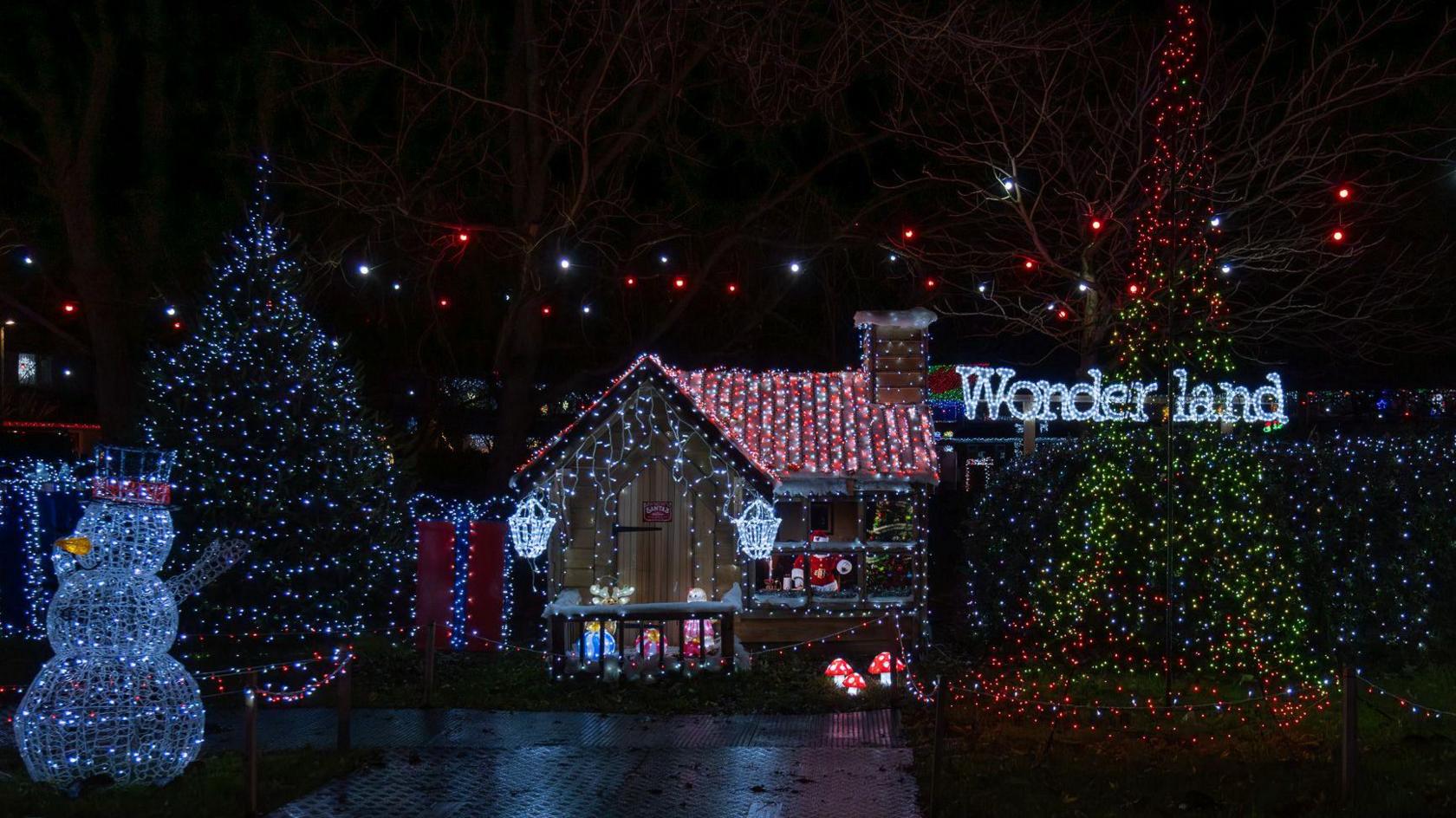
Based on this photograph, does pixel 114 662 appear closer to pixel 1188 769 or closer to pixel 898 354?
pixel 1188 769

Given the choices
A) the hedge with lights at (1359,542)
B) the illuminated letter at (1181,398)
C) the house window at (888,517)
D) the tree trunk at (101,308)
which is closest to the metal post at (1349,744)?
the illuminated letter at (1181,398)

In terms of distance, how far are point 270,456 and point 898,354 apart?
839 centimetres

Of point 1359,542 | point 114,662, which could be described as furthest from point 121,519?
point 1359,542

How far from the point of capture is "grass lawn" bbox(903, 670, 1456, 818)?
8297mm

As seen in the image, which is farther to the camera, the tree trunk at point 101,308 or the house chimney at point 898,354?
the tree trunk at point 101,308

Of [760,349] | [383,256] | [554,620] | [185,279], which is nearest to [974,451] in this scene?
[760,349]

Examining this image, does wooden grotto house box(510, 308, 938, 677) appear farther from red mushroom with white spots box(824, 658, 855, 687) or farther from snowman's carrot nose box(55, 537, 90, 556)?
snowman's carrot nose box(55, 537, 90, 556)

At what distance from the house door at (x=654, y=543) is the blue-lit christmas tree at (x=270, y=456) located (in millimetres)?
3164

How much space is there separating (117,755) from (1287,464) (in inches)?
488

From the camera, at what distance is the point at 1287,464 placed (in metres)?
14.1

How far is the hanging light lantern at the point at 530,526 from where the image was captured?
14.4 metres

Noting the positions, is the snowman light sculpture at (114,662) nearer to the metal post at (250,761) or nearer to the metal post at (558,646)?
the metal post at (250,761)

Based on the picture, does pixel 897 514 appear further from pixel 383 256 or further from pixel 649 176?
pixel 383 256

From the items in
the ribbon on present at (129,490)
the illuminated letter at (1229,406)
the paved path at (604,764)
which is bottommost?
the paved path at (604,764)
